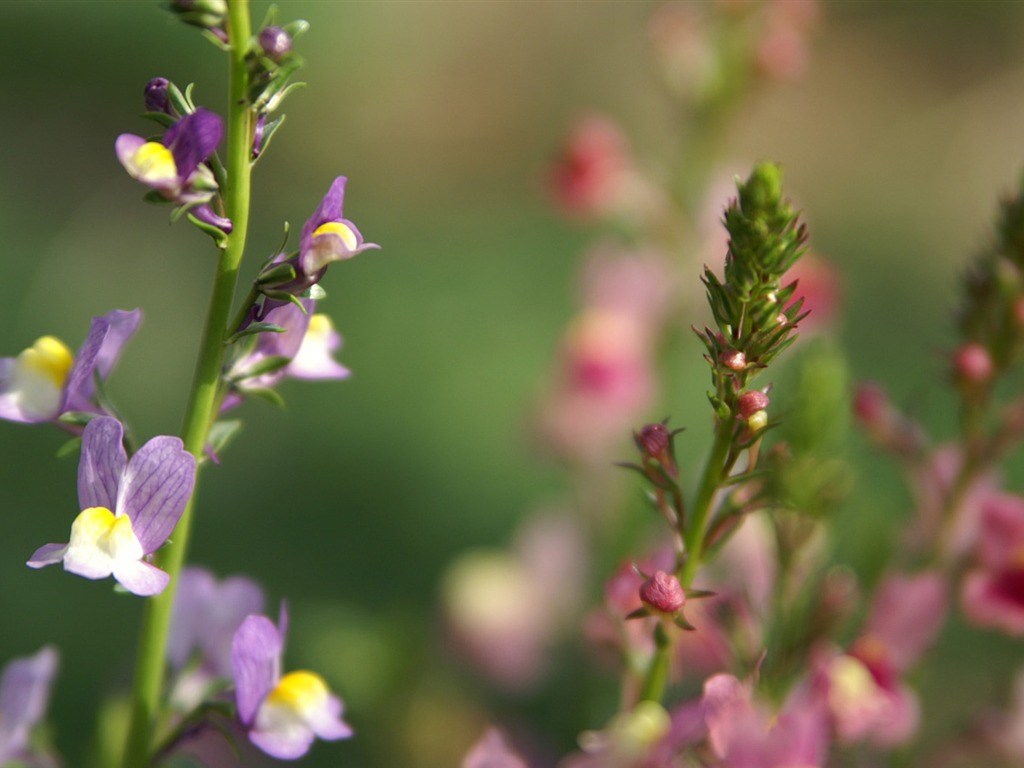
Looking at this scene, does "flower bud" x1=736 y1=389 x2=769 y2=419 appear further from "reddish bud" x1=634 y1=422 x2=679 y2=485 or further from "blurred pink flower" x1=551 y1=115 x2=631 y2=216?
"blurred pink flower" x1=551 y1=115 x2=631 y2=216

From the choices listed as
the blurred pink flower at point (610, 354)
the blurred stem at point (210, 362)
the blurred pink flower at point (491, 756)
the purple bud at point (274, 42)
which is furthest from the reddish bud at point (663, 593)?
the blurred pink flower at point (610, 354)

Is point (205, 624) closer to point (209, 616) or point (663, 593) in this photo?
point (209, 616)

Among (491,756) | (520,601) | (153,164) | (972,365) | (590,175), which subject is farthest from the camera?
(520,601)

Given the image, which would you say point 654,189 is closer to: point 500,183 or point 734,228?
point 734,228

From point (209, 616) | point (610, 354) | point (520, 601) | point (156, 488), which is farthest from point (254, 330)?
point (520, 601)

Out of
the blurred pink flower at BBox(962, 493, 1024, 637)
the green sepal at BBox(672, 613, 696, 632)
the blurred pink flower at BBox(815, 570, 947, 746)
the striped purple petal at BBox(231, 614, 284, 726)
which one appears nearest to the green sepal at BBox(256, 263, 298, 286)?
the striped purple petal at BBox(231, 614, 284, 726)

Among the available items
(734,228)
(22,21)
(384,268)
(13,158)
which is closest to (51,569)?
(384,268)
